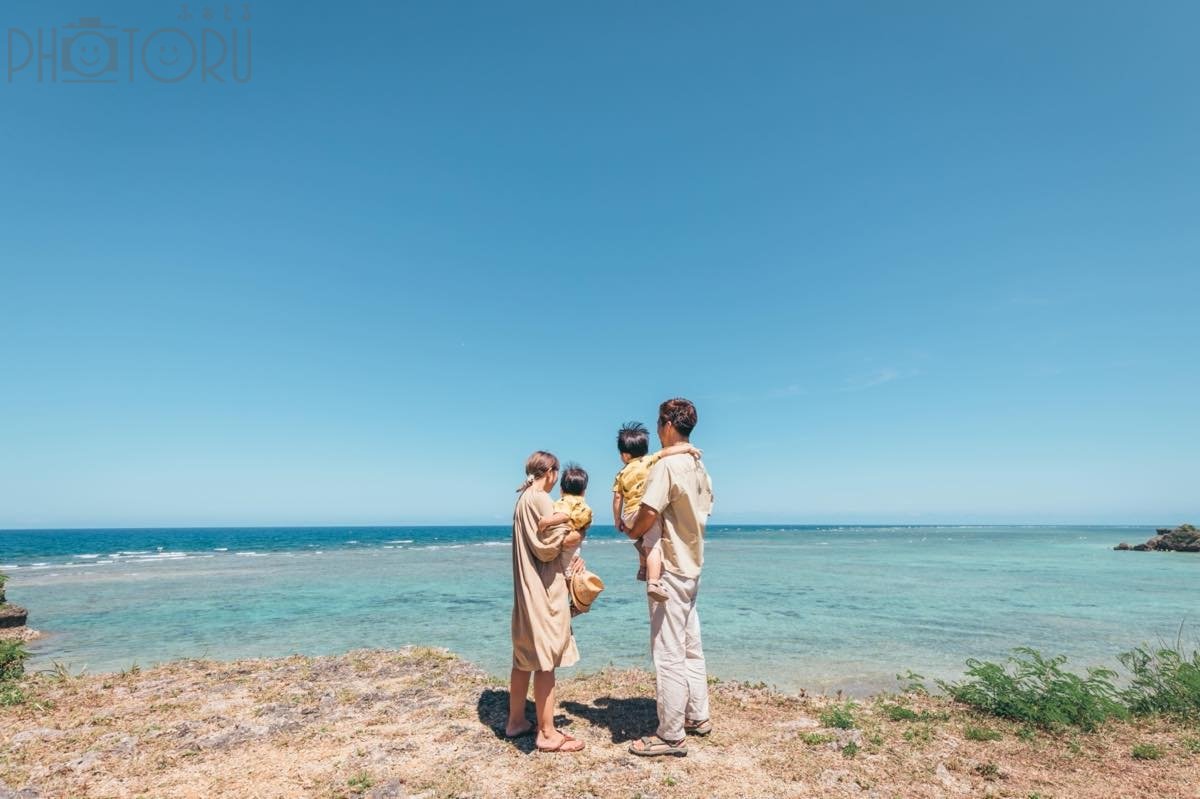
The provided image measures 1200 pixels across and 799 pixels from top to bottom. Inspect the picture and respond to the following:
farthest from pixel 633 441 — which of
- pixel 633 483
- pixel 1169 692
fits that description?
pixel 1169 692

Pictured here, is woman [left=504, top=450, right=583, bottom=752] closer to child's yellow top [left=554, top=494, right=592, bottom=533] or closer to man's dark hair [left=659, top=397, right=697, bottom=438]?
child's yellow top [left=554, top=494, right=592, bottom=533]

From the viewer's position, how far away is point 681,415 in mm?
4945

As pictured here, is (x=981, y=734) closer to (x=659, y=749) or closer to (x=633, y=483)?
(x=659, y=749)

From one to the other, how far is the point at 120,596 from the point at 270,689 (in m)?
18.2

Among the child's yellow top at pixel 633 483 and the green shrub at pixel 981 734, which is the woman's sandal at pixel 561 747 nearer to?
the child's yellow top at pixel 633 483

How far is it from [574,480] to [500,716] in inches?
103

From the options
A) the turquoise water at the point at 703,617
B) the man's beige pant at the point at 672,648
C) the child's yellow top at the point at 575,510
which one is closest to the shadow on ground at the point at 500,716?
the man's beige pant at the point at 672,648

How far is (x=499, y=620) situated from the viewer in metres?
14.2

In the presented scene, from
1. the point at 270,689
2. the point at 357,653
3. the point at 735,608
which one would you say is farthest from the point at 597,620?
the point at 270,689

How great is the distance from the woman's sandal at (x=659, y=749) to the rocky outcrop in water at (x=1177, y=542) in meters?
67.6

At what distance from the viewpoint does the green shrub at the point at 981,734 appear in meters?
5.07

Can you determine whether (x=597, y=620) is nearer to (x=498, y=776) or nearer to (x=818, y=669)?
(x=818, y=669)

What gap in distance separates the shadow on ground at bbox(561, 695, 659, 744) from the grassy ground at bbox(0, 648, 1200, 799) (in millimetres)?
A: 28

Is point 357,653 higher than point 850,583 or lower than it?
higher
